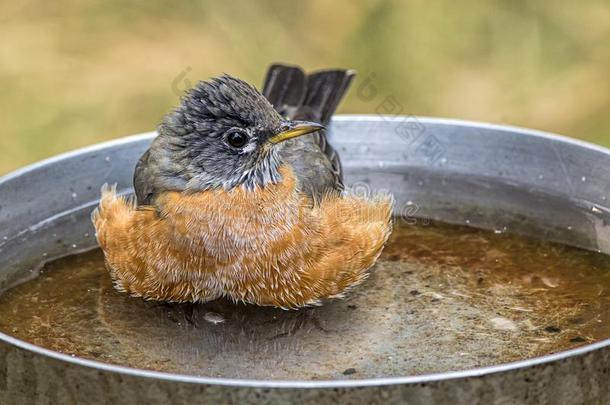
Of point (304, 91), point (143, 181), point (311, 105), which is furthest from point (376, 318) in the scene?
point (304, 91)

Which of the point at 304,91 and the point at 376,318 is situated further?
the point at 304,91

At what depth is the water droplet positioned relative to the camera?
445 centimetres

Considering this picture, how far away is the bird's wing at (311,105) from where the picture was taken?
4.86 metres

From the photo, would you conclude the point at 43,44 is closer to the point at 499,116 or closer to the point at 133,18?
the point at 133,18

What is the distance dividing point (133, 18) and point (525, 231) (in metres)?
5.71

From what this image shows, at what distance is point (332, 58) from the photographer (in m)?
9.51

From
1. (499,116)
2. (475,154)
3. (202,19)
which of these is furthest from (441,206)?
(202,19)

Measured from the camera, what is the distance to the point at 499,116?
9359 mm

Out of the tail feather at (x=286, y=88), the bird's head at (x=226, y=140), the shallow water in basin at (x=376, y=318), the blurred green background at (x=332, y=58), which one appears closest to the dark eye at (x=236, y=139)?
the bird's head at (x=226, y=140)

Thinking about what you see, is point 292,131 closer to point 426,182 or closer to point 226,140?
point 226,140

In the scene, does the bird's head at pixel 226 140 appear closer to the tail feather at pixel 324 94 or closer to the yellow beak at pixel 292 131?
the yellow beak at pixel 292 131

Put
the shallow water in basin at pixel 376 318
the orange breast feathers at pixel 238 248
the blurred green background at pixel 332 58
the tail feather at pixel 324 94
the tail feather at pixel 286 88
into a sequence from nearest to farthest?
the shallow water in basin at pixel 376 318 → the orange breast feathers at pixel 238 248 → the tail feather at pixel 324 94 → the tail feather at pixel 286 88 → the blurred green background at pixel 332 58

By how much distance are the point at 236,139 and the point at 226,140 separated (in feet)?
0.14

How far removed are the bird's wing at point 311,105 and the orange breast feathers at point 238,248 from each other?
246 mm
